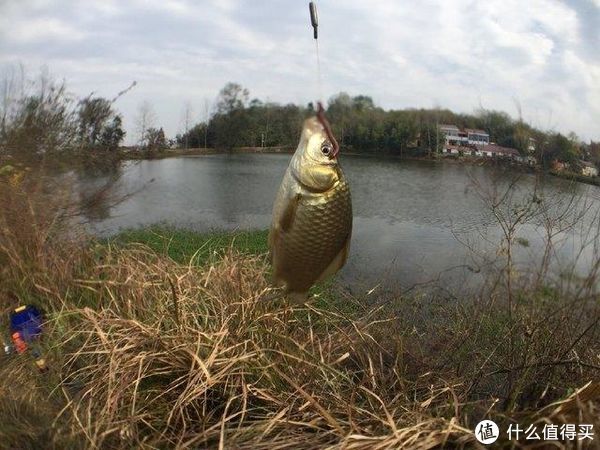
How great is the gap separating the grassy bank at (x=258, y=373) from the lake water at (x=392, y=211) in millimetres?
993

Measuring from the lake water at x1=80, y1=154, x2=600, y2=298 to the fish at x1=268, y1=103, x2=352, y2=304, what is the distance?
3096 mm

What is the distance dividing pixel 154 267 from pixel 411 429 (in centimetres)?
303

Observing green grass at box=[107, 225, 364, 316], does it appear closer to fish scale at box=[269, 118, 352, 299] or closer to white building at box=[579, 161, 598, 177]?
white building at box=[579, 161, 598, 177]

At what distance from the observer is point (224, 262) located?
4.57 metres

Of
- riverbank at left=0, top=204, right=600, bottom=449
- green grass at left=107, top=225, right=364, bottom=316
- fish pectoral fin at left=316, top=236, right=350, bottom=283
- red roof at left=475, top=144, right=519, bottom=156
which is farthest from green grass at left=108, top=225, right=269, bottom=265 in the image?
fish pectoral fin at left=316, top=236, right=350, bottom=283

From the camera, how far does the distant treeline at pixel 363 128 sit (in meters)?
2.53

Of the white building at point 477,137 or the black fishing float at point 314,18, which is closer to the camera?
the black fishing float at point 314,18

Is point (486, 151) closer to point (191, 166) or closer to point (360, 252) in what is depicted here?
point (360, 252)

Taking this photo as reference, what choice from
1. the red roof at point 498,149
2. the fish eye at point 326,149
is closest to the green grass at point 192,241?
the red roof at point 498,149

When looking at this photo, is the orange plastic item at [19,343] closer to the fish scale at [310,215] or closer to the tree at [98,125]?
the fish scale at [310,215]

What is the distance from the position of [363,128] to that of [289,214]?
343 centimetres

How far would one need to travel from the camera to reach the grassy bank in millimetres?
2492

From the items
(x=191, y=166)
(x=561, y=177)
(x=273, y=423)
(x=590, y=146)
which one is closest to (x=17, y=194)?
(x=273, y=423)

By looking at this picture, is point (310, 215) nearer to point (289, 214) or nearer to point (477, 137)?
point (289, 214)
